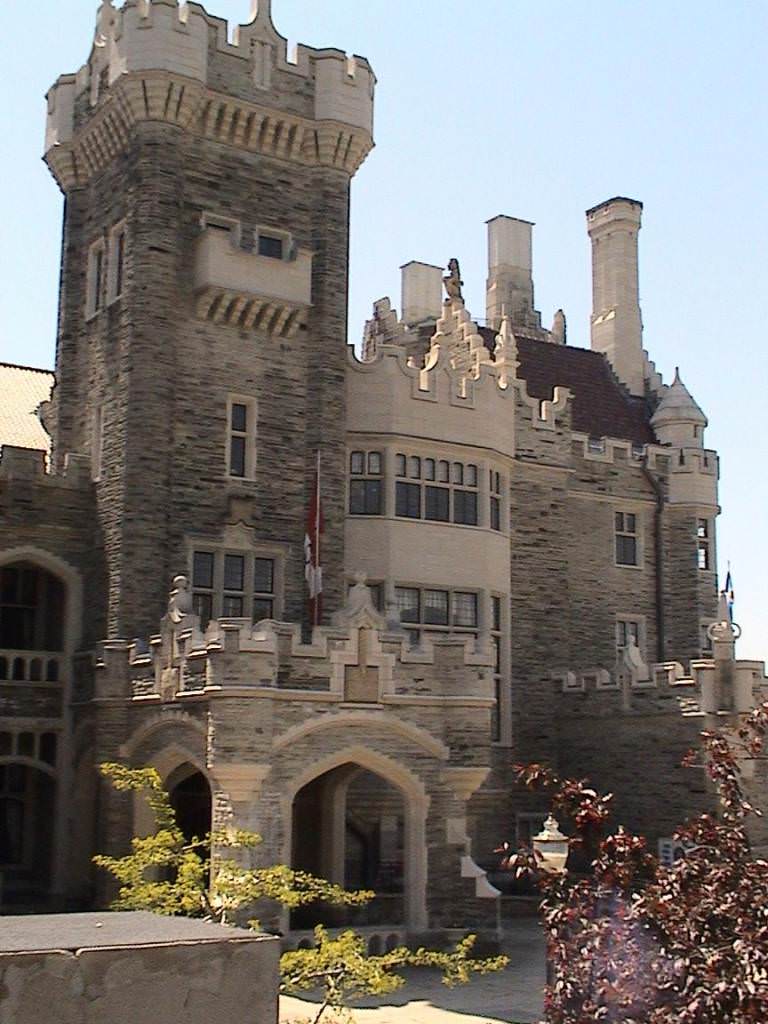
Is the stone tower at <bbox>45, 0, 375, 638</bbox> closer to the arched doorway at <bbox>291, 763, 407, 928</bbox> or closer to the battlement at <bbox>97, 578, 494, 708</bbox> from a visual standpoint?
the battlement at <bbox>97, 578, 494, 708</bbox>

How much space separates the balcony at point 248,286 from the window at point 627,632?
36.6ft

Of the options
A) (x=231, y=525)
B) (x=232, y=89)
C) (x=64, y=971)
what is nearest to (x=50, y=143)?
(x=232, y=89)

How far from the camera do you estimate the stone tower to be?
23.8 metres

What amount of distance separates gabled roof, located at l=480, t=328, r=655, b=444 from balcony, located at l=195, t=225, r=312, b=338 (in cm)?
900

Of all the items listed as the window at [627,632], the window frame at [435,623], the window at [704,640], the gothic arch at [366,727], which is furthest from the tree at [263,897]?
the window at [704,640]

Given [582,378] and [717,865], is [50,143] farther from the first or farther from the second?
[717,865]

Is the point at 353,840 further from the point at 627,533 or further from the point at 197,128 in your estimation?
the point at 197,128

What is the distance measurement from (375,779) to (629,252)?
18.2 meters

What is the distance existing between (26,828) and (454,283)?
1517cm

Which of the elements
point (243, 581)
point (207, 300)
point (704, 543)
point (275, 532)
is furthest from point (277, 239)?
point (704, 543)

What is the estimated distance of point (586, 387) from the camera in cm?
3472

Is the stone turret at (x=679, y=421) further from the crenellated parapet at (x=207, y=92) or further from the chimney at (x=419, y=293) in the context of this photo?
the crenellated parapet at (x=207, y=92)

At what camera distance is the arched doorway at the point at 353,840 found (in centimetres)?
2281

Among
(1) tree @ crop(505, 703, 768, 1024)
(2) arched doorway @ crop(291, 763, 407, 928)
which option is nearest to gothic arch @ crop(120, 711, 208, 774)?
(2) arched doorway @ crop(291, 763, 407, 928)
